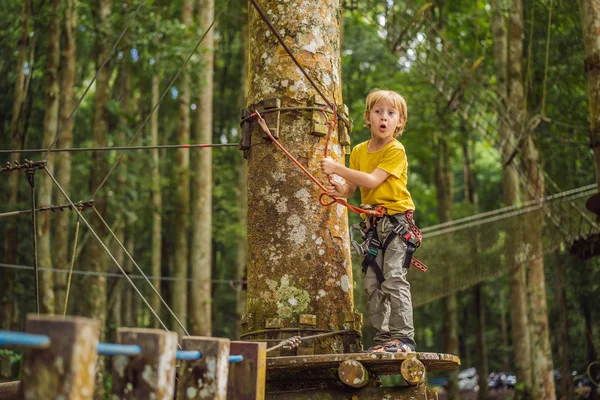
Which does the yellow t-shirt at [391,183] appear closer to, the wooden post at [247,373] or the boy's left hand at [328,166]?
the boy's left hand at [328,166]

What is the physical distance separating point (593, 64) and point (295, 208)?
13.9ft

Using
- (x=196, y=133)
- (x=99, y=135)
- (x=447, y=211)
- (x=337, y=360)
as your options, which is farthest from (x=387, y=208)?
(x=447, y=211)

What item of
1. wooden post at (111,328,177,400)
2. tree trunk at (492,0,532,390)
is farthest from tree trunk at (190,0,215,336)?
wooden post at (111,328,177,400)

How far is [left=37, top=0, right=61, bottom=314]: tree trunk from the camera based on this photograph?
444 inches

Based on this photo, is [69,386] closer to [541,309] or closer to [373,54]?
[541,309]

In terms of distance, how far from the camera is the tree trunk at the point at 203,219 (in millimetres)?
11125

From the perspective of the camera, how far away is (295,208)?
3.73 meters

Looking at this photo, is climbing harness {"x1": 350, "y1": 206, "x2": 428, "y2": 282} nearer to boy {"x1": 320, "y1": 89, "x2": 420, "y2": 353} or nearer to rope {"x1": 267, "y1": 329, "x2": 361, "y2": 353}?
boy {"x1": 320, "y1": 89, "x2": 420, "y2": 353}

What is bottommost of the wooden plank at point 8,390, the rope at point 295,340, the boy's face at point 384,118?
the wooden plank at point 8,390

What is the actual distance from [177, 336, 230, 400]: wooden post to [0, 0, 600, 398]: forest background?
228 inches

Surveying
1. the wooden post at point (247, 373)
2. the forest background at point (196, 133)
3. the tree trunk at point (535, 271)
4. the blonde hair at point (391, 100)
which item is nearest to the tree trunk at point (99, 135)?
the forest background at point (196, 133)

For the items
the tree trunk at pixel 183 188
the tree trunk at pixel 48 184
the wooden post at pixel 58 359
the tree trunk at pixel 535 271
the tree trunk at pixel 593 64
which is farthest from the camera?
the tree trunk at pixel 183 188

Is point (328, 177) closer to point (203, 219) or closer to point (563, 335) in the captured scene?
point (203, 219)

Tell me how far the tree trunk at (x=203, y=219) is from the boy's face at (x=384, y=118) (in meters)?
7.48
